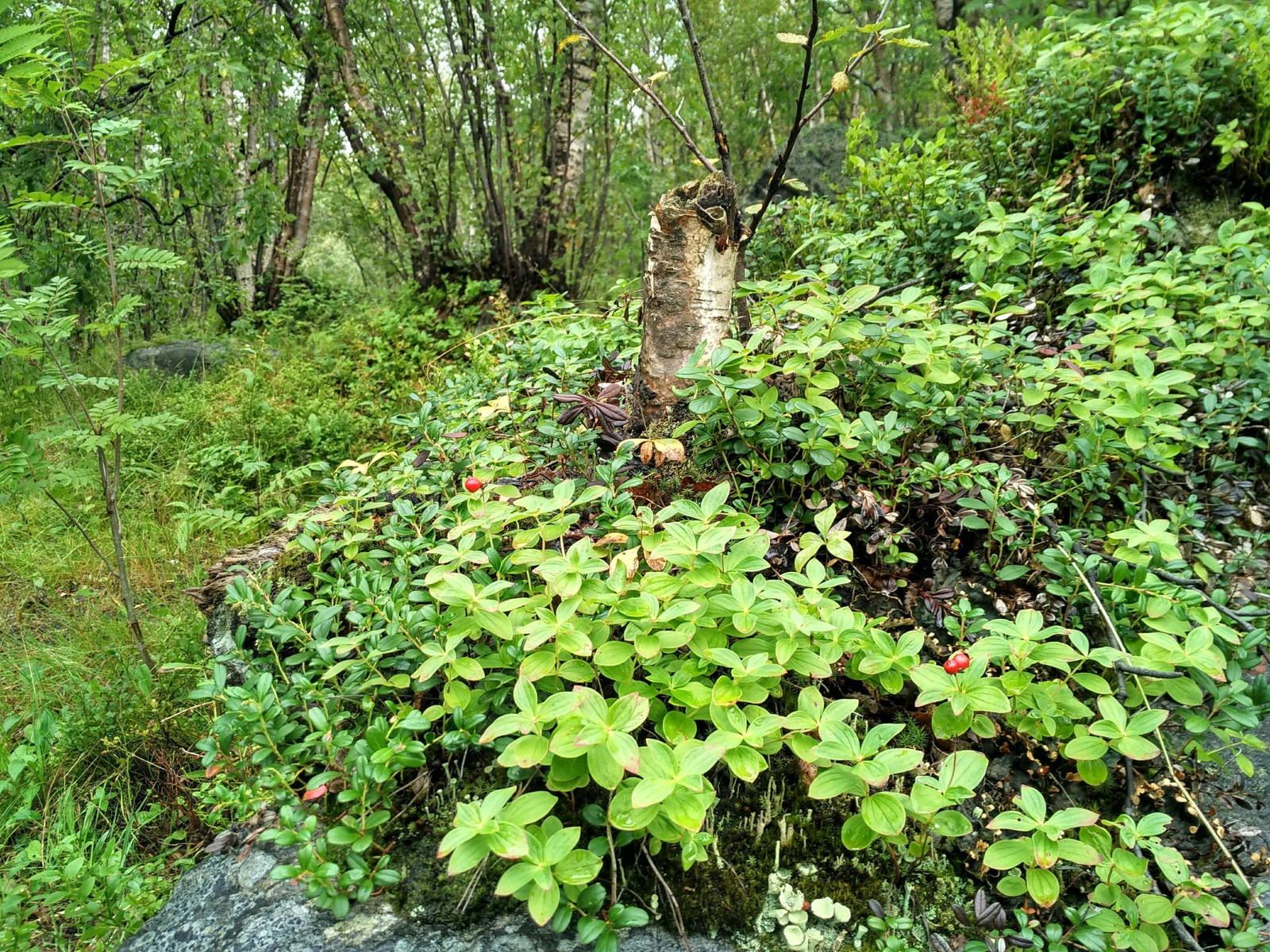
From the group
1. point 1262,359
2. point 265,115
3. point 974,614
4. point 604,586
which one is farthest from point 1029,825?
point 265,115

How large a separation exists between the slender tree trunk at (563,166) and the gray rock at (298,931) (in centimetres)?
522

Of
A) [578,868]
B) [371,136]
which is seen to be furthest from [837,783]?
[371,136]

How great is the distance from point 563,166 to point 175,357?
3730mm

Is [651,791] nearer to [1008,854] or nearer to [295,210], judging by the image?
[1008,854]

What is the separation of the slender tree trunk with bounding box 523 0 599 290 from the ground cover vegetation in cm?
222

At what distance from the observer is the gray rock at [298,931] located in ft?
4.82

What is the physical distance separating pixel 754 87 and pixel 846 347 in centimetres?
1258

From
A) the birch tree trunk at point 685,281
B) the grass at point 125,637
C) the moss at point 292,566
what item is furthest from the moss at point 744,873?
the birch tree trunk at point 685,281

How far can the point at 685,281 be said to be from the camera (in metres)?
2.47

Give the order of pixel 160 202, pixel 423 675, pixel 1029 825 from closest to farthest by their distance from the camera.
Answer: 1. pixel 1029 825
2. pixel 423 675
3. pixel 160 202

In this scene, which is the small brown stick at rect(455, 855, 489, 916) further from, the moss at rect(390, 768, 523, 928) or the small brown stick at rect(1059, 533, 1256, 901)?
the small brown stick at rect(1059, 533, 1256, 901)

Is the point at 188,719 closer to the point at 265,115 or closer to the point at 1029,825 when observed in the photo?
the point at 1029,825

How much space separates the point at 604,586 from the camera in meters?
1.66

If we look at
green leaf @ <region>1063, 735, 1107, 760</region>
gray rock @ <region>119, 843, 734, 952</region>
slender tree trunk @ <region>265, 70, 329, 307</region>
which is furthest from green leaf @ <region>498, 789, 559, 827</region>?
slender tree trunk @ <region>265, 70, 329, 307</region>
